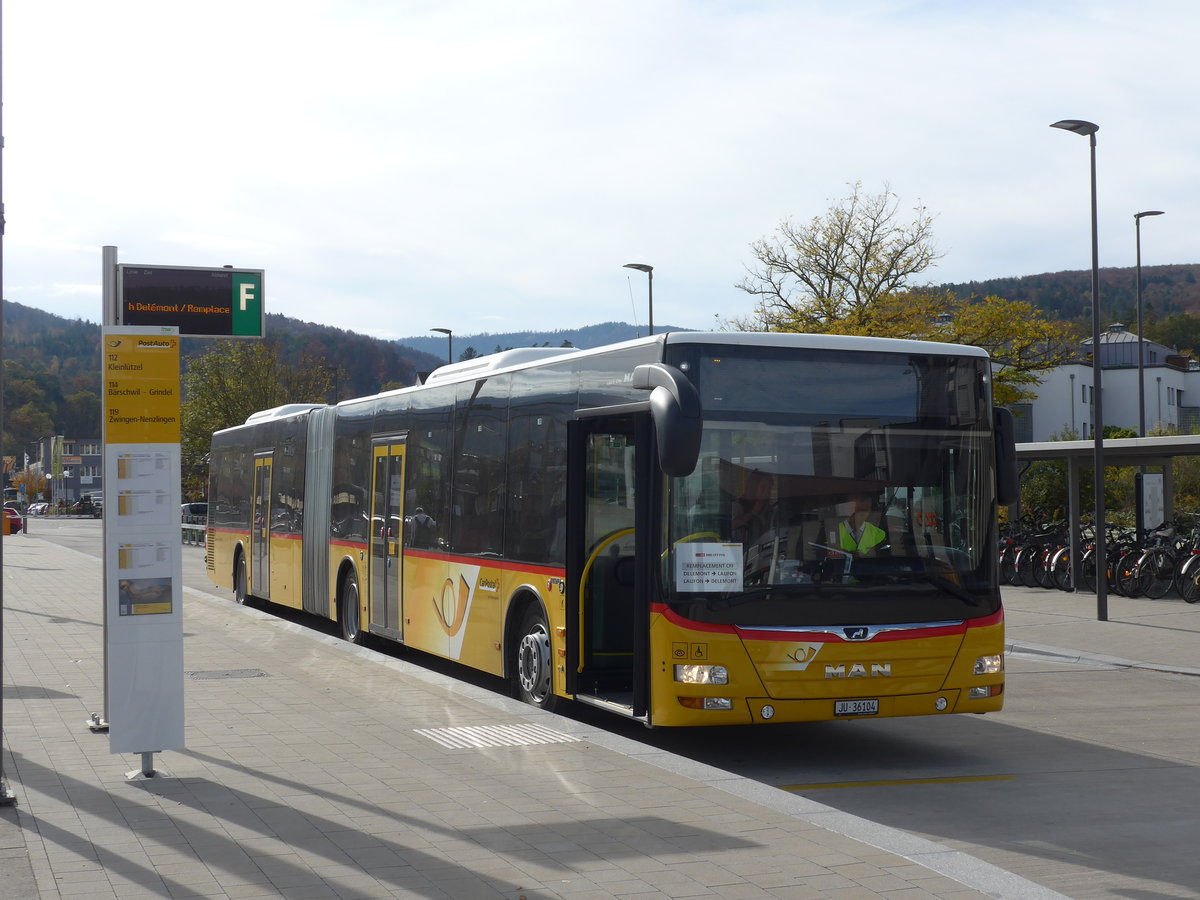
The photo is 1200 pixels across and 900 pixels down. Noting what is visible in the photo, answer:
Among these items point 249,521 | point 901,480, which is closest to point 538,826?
point 901,480

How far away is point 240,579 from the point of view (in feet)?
73.7

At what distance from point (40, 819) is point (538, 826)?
7.72ft

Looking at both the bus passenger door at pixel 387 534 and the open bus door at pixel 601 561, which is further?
the bus passenger door at pixel 387 534

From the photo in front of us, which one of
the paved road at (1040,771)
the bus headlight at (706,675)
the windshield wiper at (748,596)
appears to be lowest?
the paved road at (1040,771)

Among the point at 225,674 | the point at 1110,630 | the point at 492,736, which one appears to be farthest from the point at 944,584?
the point at 1110,630

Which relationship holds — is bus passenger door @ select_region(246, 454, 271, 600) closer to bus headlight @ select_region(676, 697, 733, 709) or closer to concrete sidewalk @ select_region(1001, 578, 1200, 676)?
concrete sidewalk @ select_region(1001, 578, 1200, 676)

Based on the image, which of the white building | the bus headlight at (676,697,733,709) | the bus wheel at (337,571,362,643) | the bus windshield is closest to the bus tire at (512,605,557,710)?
the bus headlight at (676,697,733,709)

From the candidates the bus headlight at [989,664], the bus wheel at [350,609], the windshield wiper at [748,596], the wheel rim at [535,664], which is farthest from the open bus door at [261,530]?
the bus headlight at [989,664]

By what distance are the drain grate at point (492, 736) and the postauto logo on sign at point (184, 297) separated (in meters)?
2.92

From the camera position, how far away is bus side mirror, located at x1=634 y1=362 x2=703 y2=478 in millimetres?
8102

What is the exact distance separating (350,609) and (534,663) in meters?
6.07

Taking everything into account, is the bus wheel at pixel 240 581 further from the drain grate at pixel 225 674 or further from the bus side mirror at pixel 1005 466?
the bus side mirror at pixel 1005 466

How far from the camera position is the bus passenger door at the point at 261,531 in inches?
806

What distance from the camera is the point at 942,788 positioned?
27.8 ft
